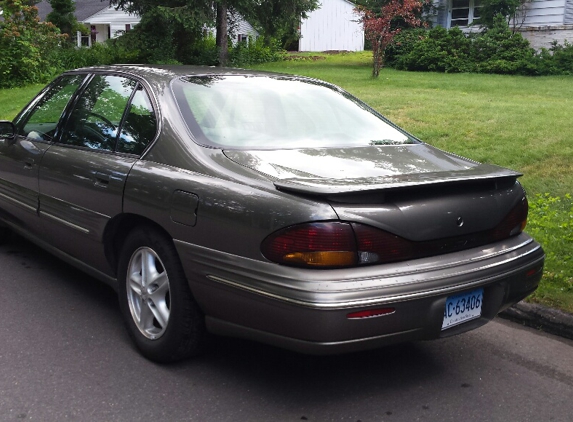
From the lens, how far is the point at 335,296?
296cm

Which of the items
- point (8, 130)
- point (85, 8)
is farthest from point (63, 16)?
point (8, 130)

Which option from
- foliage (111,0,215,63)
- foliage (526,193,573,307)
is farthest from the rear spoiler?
foliage (111,0,215,63)

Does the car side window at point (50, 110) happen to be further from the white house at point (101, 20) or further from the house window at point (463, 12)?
the white house at point (101, 20)

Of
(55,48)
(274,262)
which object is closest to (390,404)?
(274,262)

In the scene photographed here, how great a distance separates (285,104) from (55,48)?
20915mm

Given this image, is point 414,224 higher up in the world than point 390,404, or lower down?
higher up

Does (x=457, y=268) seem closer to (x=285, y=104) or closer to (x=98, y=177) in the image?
(x=285, y=104)

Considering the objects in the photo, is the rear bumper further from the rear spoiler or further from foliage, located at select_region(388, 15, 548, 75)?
foliage, located at select_region(388, 15, 548, 75)

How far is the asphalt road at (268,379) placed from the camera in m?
3.31

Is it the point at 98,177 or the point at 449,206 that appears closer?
the point at 449,206

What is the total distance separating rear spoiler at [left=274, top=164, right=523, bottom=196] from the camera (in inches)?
121

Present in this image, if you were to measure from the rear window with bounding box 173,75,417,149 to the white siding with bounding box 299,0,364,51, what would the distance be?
35492 mm

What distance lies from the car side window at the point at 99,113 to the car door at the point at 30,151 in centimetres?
22

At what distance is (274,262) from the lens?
10.2ft
